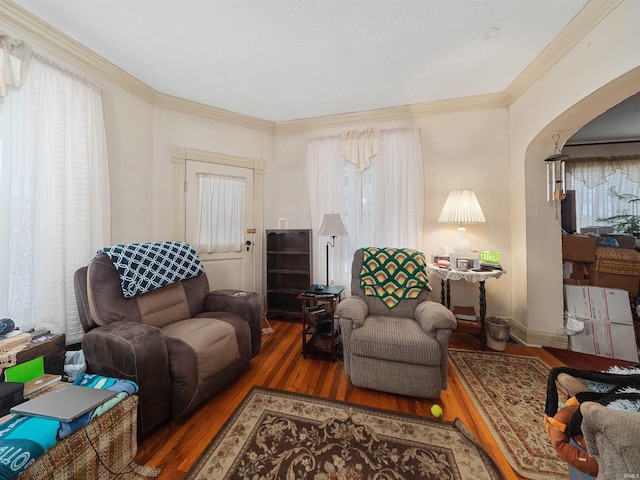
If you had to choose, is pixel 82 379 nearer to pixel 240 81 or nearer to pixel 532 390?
pixel 240 81

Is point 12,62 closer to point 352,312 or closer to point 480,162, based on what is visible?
point 352,312

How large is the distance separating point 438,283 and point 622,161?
342 centimetres

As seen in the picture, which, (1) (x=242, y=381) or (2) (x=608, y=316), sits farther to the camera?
(2) (x=608, y=316)

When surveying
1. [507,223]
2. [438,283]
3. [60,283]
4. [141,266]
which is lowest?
[438,283]

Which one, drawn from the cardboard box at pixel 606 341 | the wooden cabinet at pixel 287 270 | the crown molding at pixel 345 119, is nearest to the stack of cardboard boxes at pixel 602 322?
the cardboard box at pixel 606 341

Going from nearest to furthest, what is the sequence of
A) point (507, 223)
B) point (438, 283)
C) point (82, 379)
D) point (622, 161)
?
1. point (82, 379)
2. point (507, 223)
3. point (438, 283)
4. point (622, 161)

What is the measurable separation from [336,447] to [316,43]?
9.04 ft

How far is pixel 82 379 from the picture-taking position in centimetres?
124

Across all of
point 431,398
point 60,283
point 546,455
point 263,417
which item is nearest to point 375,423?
point 431,398

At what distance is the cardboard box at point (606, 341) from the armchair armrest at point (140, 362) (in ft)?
11.5

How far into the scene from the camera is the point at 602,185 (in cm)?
350

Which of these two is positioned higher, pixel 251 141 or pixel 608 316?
pixel 251 141

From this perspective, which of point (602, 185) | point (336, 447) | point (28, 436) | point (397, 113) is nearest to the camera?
point (28, 436)

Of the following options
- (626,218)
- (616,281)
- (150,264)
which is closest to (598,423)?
(150,264)
